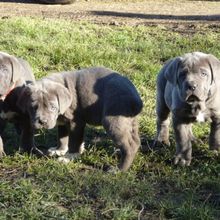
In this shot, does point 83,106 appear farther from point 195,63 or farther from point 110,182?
point 195,63

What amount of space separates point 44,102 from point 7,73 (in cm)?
72

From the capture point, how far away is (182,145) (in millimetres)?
6461

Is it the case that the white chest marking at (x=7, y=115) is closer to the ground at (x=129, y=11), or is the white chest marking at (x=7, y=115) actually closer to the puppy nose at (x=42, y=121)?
the puppy nose at (x=42, y=121)

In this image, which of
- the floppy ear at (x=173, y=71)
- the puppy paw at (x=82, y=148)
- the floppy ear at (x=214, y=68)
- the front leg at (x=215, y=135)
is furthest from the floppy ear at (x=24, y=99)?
the front leg at (x=215, y=135)

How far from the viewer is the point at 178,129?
21.2 ft

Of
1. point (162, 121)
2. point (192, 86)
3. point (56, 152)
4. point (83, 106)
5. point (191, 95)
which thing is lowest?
point (56, 152)

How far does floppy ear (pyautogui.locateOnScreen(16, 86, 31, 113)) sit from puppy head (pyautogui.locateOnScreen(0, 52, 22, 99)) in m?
0.26

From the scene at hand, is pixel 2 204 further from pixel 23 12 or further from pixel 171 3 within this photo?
pixel 171 3

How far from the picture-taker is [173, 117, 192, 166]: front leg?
6.43 meters

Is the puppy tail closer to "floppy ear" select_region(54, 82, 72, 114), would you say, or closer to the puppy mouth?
the puppy mouth

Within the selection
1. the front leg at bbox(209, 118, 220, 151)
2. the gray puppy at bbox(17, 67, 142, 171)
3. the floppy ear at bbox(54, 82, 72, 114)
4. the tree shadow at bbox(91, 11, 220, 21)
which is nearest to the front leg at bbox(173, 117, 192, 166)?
the front leg at bbox(209, 118, 220, 151)

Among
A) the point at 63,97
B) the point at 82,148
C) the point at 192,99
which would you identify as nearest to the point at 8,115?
the point at 63,97

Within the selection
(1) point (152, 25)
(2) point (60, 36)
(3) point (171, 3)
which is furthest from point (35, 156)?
(3) point (171, 3)

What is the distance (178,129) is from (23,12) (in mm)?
9952
